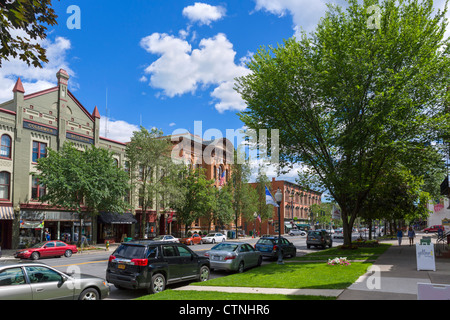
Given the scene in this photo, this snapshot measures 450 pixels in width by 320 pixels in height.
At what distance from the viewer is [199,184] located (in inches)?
1821

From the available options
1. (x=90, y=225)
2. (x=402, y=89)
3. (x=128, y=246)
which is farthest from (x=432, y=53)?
(x=90, y=225)

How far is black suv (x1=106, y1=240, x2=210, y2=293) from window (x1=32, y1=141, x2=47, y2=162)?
2670cm

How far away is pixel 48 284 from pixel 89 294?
1.21 meters

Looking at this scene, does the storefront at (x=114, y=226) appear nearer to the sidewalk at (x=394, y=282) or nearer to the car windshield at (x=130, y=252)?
the car windshield at (x=130, y=252)

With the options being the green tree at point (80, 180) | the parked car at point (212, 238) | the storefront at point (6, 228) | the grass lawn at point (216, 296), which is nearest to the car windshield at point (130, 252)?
the grass lawn at point (216, 296)

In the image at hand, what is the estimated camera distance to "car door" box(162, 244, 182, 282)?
12.3 m

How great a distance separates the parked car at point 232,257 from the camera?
643 inches

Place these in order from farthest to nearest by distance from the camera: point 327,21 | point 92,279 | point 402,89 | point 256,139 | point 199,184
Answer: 1. point 199,184
2. point 256,139
3. point 327,21
4. point 402,89
5. point 92,279

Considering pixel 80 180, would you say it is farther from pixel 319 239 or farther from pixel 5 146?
pixel 319 239

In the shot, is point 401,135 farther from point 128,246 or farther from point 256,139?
point 128,246

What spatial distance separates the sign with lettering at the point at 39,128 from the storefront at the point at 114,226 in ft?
33.4

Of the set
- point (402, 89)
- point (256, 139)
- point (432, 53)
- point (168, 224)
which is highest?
point (432, 53)

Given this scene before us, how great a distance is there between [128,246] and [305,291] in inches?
239

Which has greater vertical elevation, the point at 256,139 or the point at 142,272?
the point at 256,139
